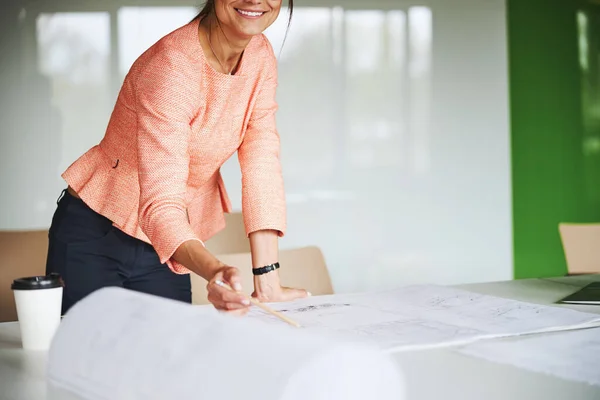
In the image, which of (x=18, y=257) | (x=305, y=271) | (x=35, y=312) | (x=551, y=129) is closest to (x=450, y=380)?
(x=35, y=312)

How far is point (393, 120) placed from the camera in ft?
17.1

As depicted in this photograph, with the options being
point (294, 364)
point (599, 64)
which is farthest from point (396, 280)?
point (294, 364)

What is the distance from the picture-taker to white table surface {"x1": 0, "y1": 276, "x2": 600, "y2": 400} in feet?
3.53

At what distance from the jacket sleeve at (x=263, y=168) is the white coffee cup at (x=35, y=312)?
0.55 metres

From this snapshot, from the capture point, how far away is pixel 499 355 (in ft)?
4.12

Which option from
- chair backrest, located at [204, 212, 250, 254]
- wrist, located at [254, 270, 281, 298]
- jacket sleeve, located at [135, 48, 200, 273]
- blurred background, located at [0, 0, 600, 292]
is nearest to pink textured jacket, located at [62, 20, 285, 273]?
jacket sleeve, located at [135, 48, 200, 273]

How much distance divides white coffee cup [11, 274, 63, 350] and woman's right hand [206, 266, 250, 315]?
0.26 metres

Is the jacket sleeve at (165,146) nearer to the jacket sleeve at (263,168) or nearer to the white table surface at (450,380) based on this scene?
the jacket sleeve at (263,168)

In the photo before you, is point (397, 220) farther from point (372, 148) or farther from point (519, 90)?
point (519, 90)

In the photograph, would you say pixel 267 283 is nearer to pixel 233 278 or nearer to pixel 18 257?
pixel 233 278

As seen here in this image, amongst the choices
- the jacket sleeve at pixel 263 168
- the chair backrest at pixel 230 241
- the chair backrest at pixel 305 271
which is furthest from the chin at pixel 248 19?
the chair backrest at pixel 230 241

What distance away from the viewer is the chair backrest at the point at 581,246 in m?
3.25

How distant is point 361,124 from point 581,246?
2063 mm

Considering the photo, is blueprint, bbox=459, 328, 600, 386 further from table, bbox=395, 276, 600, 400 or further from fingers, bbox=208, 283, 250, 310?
fingers, bbox=208, 283, 250, 310
